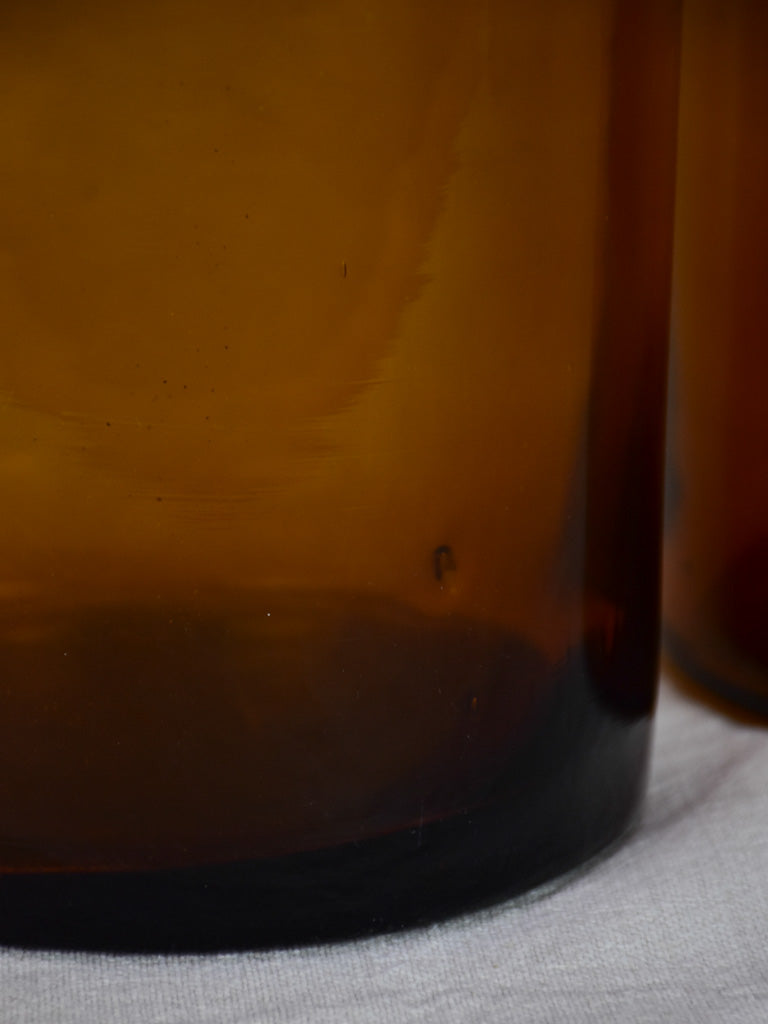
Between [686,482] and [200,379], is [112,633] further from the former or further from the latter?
[686,482]

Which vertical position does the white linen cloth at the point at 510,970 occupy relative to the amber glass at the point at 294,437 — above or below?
below

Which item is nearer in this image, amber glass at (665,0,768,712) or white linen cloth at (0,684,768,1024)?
white linen cloth at (0,684,768,1024)

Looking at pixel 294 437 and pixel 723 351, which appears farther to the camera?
pixel 723 351

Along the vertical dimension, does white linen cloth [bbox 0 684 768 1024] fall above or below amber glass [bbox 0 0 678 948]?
below

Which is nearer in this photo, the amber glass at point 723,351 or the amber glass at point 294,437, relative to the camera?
the amber glass at point 294,437

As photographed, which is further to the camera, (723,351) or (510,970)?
(723,351)
